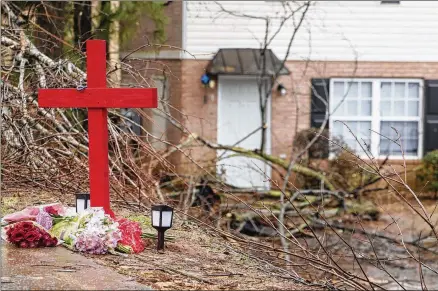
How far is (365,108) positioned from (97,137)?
11.2 meters

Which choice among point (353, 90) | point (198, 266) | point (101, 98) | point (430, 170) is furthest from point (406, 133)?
point (198, 266)

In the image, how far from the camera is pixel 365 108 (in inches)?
648

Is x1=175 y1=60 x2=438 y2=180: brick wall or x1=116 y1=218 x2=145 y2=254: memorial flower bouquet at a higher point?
x1=175 y1=60 x2=438 y2=180: brick wall

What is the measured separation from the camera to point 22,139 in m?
8.51

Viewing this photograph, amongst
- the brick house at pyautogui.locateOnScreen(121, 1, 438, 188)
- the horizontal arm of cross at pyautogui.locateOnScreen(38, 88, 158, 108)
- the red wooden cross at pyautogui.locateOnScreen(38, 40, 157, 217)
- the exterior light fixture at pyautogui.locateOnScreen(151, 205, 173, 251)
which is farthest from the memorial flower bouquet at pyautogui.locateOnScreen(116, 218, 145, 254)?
the brick house at pyautogui.locateOnScreen(121, 1, 438, 188)

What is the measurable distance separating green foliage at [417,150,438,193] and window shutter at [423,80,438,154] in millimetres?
832

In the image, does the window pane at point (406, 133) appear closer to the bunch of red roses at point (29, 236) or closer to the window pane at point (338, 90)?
the window pane at point (338, 90)

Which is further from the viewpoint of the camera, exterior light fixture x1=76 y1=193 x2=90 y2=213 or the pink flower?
exterior light fixture x1=76 y1=193 x2=90 y2=213

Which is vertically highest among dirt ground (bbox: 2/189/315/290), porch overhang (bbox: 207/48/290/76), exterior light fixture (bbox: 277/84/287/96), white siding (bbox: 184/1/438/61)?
white siding (bbox: 184/1/438/61)

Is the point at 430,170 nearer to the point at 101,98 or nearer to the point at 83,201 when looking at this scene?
the point at 83,201

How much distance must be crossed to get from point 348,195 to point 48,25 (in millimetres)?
5334

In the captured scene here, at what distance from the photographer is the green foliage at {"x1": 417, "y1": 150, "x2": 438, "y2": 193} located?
15.0m

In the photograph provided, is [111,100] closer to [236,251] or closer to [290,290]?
[236,251]

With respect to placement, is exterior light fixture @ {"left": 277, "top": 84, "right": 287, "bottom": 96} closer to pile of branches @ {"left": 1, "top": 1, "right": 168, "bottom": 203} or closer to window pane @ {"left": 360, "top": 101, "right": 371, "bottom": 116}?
window pane @ {"left": 360, "top": 101, "right": 371, "bottom": 116}
